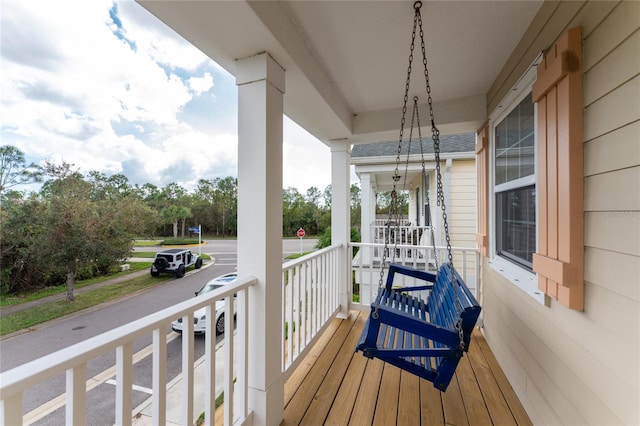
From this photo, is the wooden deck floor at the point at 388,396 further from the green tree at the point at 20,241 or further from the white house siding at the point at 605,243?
the green tree at the point at 20,241

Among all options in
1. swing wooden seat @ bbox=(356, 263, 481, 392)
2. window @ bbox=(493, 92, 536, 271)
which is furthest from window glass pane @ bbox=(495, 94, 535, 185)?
swing wooden seat @ bbox=(356, 263, 481, 392)

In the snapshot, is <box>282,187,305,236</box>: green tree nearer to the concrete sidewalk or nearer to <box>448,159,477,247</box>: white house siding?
the concrete sidewalk

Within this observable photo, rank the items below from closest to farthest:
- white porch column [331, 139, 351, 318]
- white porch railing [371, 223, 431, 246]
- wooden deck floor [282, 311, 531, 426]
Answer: wooden deck floor [282, 311, 531, 426] < white porch column [331, 139, 351, 318] < white porch railing [371, 223, 431, 246]

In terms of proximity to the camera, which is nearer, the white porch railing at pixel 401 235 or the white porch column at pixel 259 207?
Answer: the white porch column at pixel 259 207

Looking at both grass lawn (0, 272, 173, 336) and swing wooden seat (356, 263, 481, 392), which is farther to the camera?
swing wooden seat (356, 263, 481, 392)

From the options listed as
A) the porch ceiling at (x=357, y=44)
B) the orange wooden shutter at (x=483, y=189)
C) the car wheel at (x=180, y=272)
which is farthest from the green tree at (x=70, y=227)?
the orange wooden shutter at (x=483, y=189)

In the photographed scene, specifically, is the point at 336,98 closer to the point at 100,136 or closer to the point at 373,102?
the point at 373,102

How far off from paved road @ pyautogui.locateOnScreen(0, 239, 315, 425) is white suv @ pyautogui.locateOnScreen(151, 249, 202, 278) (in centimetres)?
8

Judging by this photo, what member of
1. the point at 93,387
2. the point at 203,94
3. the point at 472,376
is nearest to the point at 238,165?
the point at 203,94

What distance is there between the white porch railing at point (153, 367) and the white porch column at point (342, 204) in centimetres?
196

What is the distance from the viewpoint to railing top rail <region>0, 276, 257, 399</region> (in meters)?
0.65

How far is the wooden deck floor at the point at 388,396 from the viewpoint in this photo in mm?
1784

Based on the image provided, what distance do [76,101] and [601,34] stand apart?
2.45m

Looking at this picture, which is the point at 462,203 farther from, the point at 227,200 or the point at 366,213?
the point at 227,200
